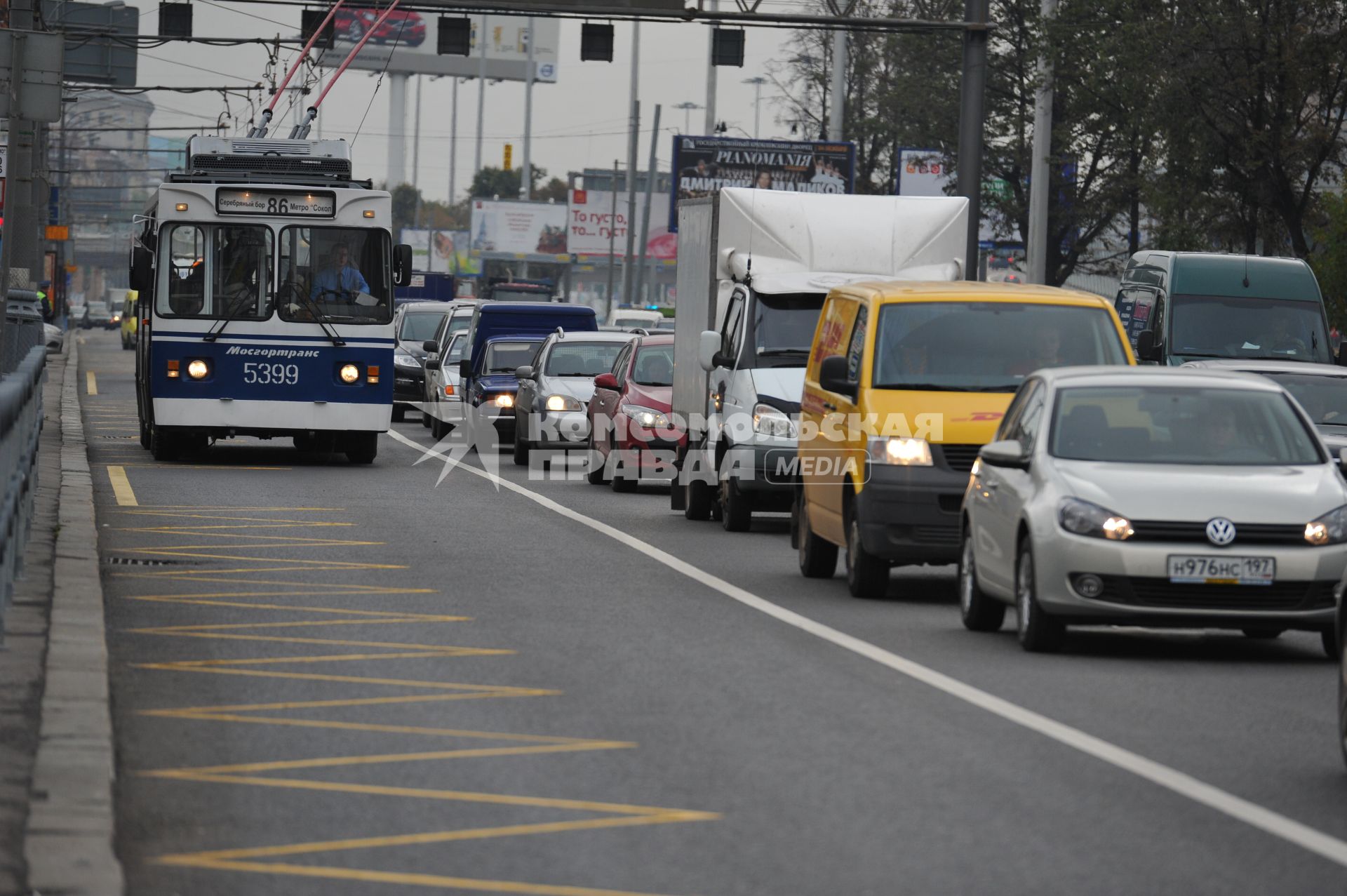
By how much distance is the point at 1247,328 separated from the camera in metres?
25.9

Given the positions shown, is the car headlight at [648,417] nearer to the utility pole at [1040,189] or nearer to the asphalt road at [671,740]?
the asphalt road at [671,740]

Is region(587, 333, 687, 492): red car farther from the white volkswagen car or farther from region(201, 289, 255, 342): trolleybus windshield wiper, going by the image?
the white volkswagen car

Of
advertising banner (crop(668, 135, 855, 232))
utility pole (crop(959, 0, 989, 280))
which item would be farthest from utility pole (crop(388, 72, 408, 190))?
utility pole (crop(959, 0, 989, 280))

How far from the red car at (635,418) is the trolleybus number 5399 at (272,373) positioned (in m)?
3.15

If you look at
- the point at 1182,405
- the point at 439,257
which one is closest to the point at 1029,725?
the point at 1182,405

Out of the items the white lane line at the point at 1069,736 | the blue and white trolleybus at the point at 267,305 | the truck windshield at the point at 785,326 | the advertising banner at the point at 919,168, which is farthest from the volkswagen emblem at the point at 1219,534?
the advertising banner at the point at 919,168

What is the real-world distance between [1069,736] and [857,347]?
6324mm

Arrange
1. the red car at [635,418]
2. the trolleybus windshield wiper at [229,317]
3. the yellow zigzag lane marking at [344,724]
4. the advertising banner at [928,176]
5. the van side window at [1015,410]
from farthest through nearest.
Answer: the advertising banner at [928,176], the trolleybus windshield wiper at [229,317], the red car at [635,418], the van side window at [1015,410], the yellow zigzag lane marking at [344,724]

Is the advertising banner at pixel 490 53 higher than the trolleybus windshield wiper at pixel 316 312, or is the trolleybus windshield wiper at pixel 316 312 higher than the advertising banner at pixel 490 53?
the advertising banner at pixel 490 53

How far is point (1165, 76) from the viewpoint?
3441 centimetres

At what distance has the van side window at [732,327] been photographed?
760 inches

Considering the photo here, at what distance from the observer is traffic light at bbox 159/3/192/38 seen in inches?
1292

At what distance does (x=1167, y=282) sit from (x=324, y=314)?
8976mm

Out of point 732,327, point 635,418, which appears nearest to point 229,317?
point 635,418
